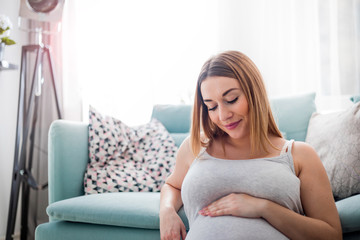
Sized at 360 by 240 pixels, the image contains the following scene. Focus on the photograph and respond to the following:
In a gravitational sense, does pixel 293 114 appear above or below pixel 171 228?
above

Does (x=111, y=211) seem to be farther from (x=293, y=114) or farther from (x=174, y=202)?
(x=293, y=114)

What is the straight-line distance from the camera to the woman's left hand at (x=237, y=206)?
2.91 ft

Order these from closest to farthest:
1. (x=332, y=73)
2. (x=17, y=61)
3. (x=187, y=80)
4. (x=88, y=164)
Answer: (x=88, y=164)
(x=332, y=73)
(x=17, y=61)
(x=187, y=80)

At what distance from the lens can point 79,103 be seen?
281 cm

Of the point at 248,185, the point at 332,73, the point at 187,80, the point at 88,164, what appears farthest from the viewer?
the point at 187,80

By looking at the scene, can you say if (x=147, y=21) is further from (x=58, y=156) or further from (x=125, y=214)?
(x=125, y=214)

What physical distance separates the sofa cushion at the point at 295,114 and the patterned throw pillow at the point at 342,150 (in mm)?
269

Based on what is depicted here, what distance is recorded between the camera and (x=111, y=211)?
1326 mm

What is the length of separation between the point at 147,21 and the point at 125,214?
1932 millimetres

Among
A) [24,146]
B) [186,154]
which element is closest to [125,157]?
[186,154]

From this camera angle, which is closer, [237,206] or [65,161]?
[237,206]

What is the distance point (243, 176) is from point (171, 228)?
27 cm

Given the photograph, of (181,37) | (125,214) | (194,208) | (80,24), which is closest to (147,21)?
(181,37)

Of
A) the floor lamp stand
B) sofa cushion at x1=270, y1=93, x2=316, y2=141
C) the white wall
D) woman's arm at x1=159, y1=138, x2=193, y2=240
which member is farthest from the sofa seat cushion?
the white wall
